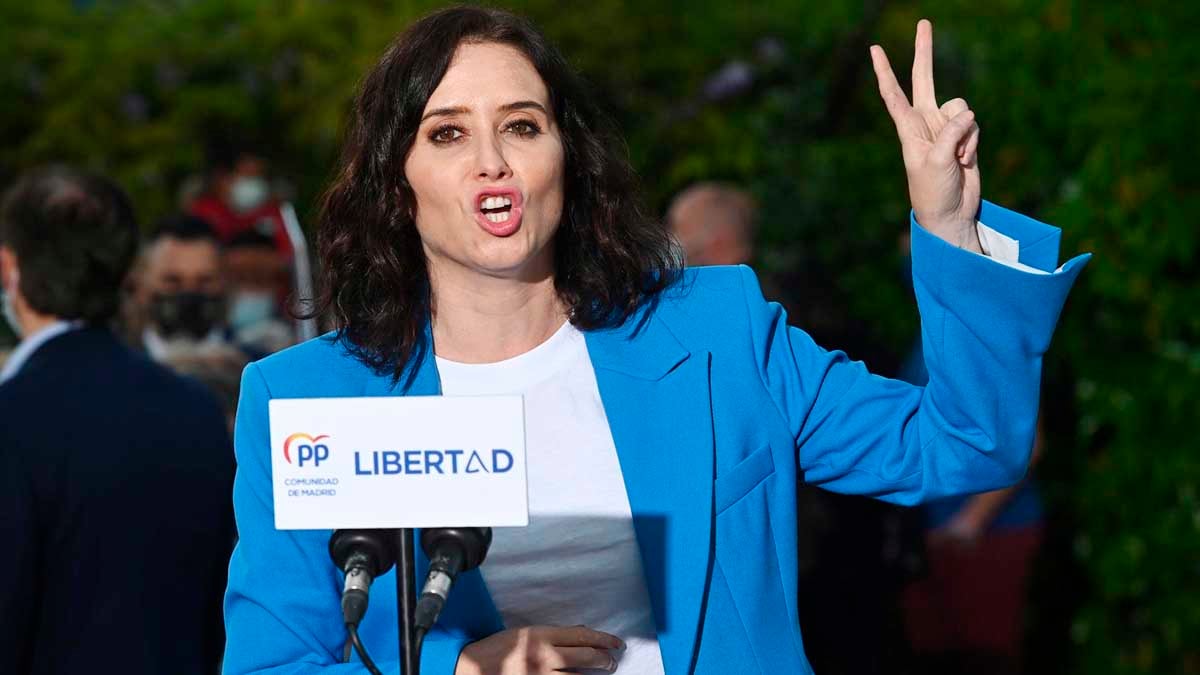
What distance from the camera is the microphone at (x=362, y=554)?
81.5 inches

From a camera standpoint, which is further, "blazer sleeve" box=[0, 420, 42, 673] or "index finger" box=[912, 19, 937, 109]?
"blazer sleeve" box=[0, 420, 42, 673]

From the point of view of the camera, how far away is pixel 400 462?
6.81 ft

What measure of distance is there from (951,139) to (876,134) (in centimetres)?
507

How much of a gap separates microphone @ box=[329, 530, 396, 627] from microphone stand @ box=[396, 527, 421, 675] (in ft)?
0.07

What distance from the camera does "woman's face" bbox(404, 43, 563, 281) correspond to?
2.52 m

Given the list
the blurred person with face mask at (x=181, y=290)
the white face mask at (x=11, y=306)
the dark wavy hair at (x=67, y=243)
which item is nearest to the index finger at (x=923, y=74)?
the dark wavy hair at (x=67, y=243)

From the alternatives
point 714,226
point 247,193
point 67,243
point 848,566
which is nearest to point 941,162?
point 67,243

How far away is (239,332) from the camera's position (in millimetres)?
5973

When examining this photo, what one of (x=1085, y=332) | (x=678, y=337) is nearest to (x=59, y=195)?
(x=678, y=337)

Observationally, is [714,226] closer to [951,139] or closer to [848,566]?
[848,566]

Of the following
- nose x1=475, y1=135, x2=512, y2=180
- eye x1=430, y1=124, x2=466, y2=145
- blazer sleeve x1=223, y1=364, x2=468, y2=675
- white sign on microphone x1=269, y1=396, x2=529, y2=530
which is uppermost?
eye x1=430, y1=124, x2=466, y2=145

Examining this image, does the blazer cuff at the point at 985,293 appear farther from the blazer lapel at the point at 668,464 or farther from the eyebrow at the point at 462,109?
the eyebrow at the point at 462,109

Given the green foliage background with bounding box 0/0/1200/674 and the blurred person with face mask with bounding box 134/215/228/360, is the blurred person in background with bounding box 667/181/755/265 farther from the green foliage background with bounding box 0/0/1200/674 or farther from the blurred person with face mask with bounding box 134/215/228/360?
the blurred person with face mask with bounding box 134/215/228/360

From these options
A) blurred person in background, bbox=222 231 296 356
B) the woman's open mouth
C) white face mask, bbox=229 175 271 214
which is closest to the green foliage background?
blurred person in background, bbox=222 231 296 356
